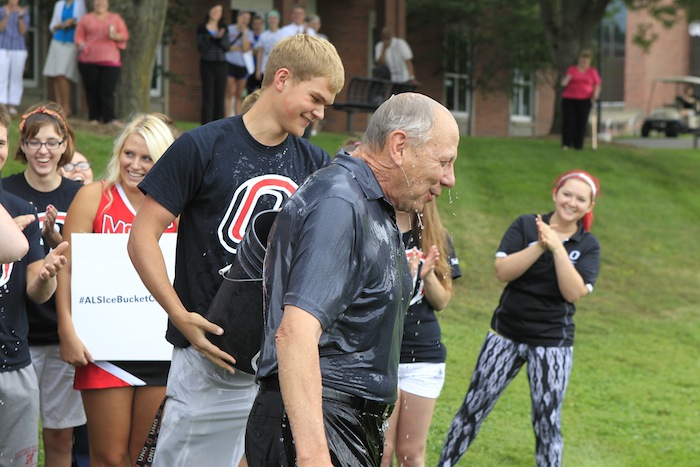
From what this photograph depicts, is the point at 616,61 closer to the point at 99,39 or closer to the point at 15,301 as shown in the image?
the point at 99,39

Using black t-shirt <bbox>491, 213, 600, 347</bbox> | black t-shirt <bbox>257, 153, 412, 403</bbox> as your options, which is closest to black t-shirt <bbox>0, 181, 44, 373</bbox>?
black t-shirt <bbox>257, 153, 412, 403</bbox>

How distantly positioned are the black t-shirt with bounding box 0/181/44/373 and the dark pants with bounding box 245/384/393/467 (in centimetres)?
192

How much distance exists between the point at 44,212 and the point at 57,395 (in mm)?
965

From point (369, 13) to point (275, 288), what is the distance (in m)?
27.8

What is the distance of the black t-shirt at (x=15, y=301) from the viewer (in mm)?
4730

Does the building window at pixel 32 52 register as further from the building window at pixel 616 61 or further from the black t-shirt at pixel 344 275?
Result: the building window at pixel 616 61

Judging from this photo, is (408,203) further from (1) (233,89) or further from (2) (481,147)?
(2) (481,147)

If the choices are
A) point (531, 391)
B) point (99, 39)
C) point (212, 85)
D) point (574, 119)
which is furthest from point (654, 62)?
point (531, 391)

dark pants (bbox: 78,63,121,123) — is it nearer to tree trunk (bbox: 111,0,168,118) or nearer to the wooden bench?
tree trunk (bbox: 111,0,168,118)

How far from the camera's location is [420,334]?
222 inches

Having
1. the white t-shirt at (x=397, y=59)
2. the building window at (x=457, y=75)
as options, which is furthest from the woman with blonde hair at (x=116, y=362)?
the building window at (x=457, y=75)

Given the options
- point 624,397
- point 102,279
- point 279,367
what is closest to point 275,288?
point 279,367

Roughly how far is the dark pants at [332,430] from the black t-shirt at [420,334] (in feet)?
7.63

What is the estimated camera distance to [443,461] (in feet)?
20.8
